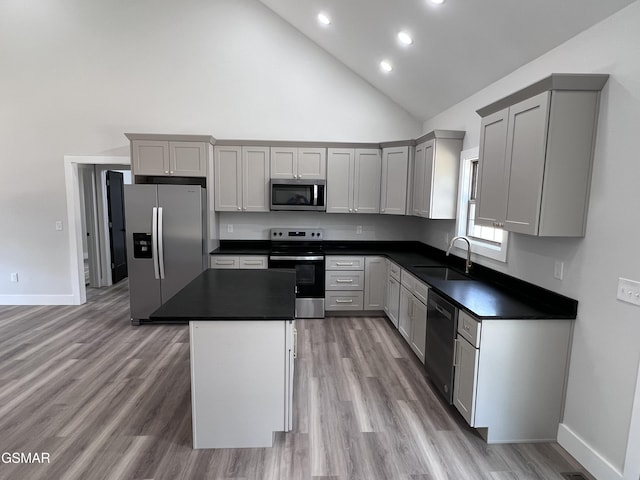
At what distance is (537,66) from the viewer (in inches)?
94.9

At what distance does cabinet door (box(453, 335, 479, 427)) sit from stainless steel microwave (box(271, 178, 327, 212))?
2.66 meters

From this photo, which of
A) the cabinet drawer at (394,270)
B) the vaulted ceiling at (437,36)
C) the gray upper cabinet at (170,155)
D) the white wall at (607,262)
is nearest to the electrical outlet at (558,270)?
the white wall at (607,262)

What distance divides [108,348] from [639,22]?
482 centimetres

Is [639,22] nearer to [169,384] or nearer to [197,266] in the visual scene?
[169,384]

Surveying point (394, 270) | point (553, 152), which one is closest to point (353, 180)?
point (394, 270)

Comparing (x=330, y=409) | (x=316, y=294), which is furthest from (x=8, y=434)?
(x=316, y=294)

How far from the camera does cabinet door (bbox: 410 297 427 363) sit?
9.88 ft

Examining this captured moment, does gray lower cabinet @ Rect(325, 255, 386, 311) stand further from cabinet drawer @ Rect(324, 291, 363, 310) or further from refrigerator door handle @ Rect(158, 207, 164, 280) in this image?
refrigerator door handle @ Rect(158, 207, 164, 280)

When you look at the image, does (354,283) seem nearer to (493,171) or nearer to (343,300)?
(343,300)

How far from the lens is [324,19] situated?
12.1ft

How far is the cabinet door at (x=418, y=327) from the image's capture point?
3.01 meters

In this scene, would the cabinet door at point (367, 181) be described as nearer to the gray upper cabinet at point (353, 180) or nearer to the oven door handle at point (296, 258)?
the gray upper cabinet at point (353, 180)

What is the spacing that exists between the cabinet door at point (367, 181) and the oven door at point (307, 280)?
38.2 inches

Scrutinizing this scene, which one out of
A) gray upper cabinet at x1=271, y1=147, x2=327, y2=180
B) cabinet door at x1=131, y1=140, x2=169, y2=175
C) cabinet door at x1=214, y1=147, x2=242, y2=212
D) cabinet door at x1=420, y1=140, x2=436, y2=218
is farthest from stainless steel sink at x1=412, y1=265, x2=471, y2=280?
cabinet door at x1=131, y1=140, x2=169, y2=175
